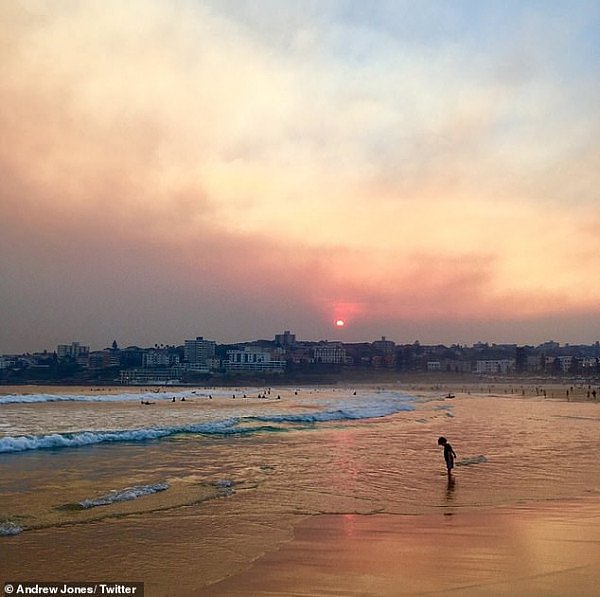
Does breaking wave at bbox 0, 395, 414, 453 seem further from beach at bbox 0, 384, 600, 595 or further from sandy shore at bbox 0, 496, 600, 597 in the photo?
sandy shore at bbox 0, 496, 600, 597

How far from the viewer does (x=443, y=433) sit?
30.4m

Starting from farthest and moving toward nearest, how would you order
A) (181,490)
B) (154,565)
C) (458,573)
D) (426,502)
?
(181,490), (426,502), (154,565), (458,573)

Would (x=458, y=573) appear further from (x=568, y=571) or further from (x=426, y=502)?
(x=426, y=502)

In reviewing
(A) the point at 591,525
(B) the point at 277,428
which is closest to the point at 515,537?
(A) the point at 591,525

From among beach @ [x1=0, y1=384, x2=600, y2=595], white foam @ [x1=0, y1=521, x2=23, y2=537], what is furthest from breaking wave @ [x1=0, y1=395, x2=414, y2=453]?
white foam @ [x1=0, y1=521, x2=23, y2=537]

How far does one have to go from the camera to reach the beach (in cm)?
797

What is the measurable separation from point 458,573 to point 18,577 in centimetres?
641

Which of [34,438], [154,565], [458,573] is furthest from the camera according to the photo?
[34,438]

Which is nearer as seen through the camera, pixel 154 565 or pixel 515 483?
pixel 154 565

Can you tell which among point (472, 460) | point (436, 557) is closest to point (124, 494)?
point (436, 557)

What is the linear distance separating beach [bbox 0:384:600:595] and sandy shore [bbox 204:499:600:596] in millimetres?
36

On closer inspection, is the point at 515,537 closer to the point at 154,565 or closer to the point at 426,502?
the point at 426,502

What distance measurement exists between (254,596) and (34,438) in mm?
22764

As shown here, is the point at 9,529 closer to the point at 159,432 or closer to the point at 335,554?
the point at 335,554
